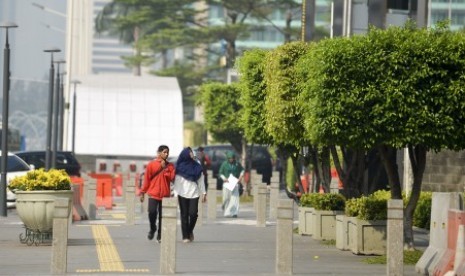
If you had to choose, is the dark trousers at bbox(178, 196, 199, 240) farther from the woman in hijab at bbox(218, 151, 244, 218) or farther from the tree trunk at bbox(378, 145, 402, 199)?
the woman in hijab at bbox(218, 151, 244, 218)

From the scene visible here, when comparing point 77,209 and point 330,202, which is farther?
point 77,209

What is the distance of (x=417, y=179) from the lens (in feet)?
76.3

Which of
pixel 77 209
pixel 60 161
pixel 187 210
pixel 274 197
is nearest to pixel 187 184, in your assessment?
pixel 187 210

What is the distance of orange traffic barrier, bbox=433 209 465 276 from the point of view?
1844 cm

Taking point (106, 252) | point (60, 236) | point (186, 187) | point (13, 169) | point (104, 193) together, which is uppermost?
point (186, 187)

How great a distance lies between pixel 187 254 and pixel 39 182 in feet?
10.9

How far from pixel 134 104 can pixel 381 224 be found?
1788 inches

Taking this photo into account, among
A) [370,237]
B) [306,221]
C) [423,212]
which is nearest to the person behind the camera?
[370,237]

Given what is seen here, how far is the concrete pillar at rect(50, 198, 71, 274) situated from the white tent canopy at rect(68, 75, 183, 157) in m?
47.6

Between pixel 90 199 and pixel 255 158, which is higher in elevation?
pixel 255 158

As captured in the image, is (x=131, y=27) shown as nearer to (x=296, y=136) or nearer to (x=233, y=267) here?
(x=296, y=136)

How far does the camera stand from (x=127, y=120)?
6825 centimetres

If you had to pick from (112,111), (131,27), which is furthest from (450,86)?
(131,27)

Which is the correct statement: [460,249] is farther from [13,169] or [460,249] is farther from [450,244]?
[13,169]
